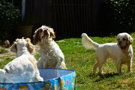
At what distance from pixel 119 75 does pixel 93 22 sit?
9884 mm

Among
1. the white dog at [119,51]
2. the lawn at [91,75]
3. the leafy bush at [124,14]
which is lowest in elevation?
the lawn at [91,75]

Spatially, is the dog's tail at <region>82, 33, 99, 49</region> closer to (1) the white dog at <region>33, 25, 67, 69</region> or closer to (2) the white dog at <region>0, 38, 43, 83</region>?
(1) the white dog at <region>33, 25, 67, 69</region>

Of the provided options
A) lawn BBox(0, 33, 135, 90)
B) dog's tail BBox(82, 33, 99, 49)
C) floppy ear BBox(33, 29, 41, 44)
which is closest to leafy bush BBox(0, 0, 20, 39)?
lawn BBox(0, 33, 135, 90)

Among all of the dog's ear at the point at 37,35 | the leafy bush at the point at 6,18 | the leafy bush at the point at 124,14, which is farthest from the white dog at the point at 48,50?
the leafy bush at the point at 124,14

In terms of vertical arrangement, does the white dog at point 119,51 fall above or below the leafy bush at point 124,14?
below

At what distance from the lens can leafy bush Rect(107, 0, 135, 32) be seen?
1434 cm

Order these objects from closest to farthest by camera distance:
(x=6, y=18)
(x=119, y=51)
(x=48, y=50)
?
(x=48, y=50) < (x=119, y=51) < (x=6, y=18)

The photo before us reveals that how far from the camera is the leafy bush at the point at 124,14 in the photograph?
47.0ft

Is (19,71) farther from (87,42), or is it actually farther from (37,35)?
(87,42)

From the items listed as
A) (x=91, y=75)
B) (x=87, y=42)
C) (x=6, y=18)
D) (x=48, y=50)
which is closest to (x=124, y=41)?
(x=91, y=75)

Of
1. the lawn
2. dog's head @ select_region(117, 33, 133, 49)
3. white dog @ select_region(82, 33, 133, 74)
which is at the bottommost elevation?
the lawn

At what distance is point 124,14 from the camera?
46.9 feet

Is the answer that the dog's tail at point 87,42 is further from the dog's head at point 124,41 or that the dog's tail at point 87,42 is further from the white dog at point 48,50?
the white dog at point 48,50

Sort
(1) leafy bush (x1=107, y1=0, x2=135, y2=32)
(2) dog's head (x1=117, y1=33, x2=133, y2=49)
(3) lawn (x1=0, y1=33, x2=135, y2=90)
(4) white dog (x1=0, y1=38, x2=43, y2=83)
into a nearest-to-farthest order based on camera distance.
Result: (4) white dog (x1=0, y1=38, x2=43, y2=83) < (3) lawn (x1=0, y1=33, x2=135, y2=90) < (2) dog's head (x1=117, y1=33, x2=133, y2=49) < (1) leafy bush (x1=107, y1=0, x2=135, y2=32)
